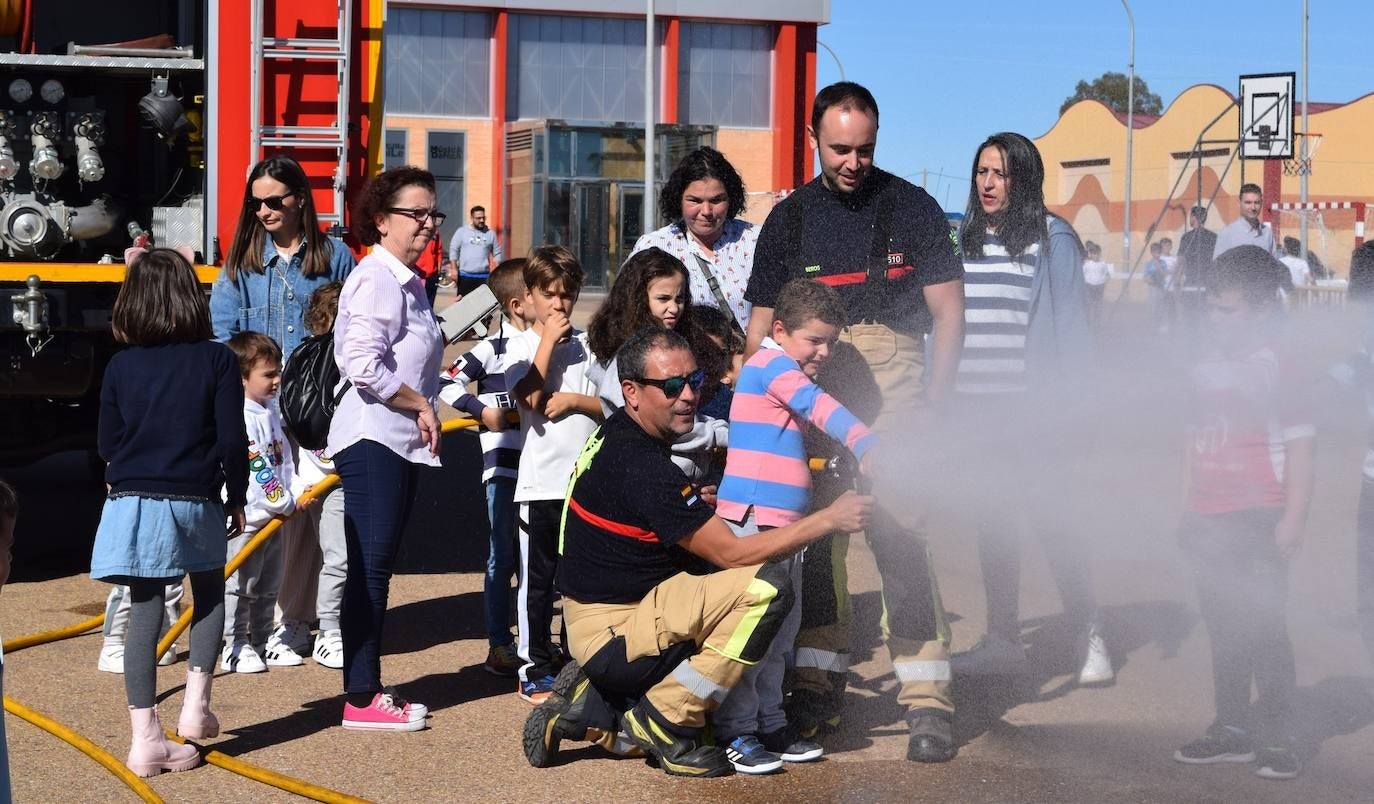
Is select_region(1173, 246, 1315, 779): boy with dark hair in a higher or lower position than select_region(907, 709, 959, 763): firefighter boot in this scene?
higher

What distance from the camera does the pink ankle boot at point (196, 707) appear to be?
5102mm

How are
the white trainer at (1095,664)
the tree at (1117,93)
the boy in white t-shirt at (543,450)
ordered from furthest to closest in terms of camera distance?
A: the tree at (1117,93)
the white trainer at (1095,664)
the boy in white t-shirt at (543,450)

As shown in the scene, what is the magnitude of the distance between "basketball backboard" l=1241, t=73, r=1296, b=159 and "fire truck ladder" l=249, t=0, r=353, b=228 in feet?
60.0

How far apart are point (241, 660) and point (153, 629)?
4.23ft

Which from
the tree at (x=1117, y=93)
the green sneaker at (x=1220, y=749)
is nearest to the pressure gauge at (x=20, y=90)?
the green sneaker at (x=1220, y=749)

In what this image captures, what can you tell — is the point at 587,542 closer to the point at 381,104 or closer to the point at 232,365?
the point at 232,365

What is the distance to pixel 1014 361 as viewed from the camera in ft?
19.5

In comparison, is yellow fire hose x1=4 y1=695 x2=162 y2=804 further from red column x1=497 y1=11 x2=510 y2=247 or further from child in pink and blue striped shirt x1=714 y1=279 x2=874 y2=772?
red column x1=497 y1=11 x2=510 y2=247

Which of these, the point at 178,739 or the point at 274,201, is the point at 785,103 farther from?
the point at 178,739

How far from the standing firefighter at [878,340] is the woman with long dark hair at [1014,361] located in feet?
1.89

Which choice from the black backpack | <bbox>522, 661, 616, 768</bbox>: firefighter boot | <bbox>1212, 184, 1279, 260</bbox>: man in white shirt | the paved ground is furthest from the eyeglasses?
<bbox>1212, 184, 1279, 260</bbox>: man in white shirt

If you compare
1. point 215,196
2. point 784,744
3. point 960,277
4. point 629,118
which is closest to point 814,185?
point 960,277

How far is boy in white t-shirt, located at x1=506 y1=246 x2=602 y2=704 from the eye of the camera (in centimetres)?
584

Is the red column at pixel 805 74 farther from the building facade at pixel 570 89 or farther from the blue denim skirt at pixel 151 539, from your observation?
the blue denim skirt at pixel 151 539
